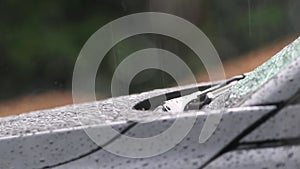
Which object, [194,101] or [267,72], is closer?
[267,72]

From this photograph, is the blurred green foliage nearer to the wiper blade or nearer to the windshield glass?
the wiper blade

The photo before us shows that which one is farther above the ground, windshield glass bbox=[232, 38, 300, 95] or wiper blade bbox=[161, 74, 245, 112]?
windshield glass bbox=[232, 38, 300, 95]

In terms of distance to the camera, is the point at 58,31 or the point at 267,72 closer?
the point at 267,72

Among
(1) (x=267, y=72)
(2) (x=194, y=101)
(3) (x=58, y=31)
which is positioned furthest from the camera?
(3) (x=58, y=31)

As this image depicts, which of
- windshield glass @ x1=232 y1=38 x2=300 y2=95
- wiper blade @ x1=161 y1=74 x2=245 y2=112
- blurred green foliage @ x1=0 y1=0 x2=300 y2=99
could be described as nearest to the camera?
windshield glass @ x1=232 y1=38 x2=300 y2=95

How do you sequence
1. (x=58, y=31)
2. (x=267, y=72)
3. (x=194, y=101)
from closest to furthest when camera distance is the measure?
(x=267, y=72) → (x=194, y=101) → (x=58, y=31)

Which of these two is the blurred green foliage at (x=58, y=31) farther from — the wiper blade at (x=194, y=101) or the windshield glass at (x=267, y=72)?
the windshield glass at (x=267, y=72)

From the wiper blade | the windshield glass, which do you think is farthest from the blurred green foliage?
the windshield glass

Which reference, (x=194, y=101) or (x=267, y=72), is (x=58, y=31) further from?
(x=267, y=72)

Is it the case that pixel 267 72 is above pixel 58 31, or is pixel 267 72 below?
below

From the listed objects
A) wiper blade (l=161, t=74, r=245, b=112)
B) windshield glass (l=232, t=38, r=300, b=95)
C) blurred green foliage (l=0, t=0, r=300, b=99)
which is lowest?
wiper blade (l=161, t=74, r=245, b=112)

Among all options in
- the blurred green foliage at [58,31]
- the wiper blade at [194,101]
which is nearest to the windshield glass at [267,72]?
the wiper blade at [194,101]

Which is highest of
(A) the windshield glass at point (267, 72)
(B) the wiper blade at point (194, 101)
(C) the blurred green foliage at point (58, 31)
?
(C) the blurred green foliage at point (58, 31)

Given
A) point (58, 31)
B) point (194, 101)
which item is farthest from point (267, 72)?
point (58, 31)
